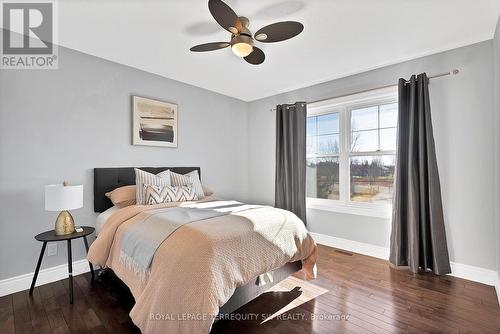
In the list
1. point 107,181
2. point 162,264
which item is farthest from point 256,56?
point 107,181

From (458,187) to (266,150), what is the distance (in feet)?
8.76

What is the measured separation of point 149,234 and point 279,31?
1.86 metres

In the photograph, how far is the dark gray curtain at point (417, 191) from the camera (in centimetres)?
257

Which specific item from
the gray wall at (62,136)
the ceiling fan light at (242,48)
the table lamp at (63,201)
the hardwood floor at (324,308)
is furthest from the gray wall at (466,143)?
the table lamp at (63,201)

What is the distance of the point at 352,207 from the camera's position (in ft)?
11.1

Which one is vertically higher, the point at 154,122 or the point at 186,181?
the point at 154,122

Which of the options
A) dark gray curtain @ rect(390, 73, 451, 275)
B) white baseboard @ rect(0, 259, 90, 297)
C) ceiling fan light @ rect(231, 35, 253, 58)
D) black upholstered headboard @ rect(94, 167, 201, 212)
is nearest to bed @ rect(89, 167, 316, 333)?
black upholstered headboard @ rect(94, 167, 201, 212)

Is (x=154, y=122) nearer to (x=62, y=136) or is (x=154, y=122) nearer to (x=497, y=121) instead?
(x=62, y=136)

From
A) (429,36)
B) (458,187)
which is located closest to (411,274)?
(458,187)

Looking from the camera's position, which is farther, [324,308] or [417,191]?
[417,191]

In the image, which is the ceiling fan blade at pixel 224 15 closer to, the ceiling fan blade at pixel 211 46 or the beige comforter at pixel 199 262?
the ceiling fan blade at pixel 211 46

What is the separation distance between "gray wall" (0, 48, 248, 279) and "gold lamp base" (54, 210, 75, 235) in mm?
382

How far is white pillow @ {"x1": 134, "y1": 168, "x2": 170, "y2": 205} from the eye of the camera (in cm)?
266

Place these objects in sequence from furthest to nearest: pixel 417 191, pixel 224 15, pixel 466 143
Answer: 1. pixel 417 191
2. pixel 466 143
3. pixel 224 15
